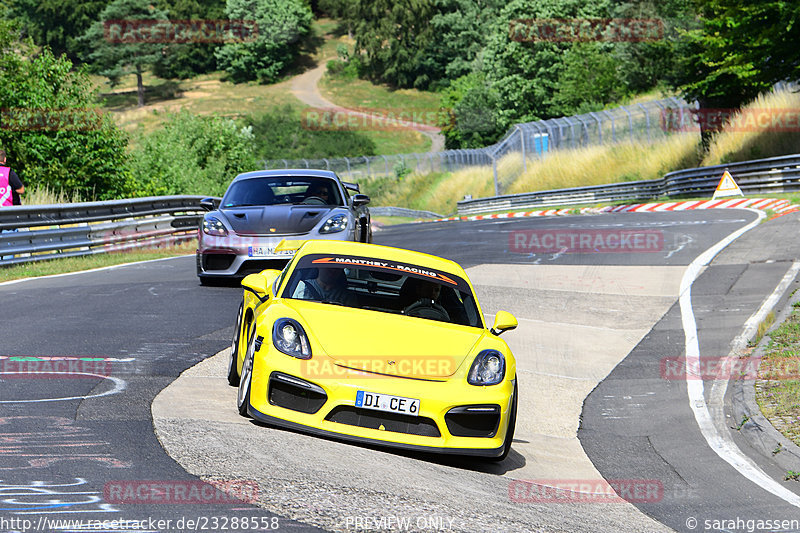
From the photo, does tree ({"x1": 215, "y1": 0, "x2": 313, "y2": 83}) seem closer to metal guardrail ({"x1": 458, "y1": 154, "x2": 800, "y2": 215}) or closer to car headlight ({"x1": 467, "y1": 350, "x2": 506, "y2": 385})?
metal guardrail ({"x1": 458, "y1": 154, "x2": 800, "y2": 215})

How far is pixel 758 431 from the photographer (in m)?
8.01

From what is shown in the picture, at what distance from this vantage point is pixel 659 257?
1806 centimetres

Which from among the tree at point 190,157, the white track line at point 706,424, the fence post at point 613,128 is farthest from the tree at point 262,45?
the white track line at point 706,424

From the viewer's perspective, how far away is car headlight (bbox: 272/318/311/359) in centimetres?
664

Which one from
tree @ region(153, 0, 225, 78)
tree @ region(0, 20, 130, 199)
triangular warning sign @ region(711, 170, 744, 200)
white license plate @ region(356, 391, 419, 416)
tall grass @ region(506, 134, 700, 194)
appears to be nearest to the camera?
white license plate @ region(356, 391, 419, 416)

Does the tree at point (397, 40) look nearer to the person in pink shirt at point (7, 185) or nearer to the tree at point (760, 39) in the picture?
the tree at point (760, 39)

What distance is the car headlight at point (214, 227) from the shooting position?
44.2 feet

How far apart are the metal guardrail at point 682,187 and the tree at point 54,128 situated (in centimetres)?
1807

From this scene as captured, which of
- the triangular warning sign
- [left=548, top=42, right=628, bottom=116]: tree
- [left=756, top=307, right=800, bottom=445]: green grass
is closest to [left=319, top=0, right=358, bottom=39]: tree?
[left=548, top=42, right=628, bottom=116]: tree

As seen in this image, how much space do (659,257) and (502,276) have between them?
11.0 feet

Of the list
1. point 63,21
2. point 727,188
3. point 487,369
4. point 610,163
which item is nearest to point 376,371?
point 487,369

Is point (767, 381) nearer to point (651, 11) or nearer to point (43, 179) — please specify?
point (43, 179)

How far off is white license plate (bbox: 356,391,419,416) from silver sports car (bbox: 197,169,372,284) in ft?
22.7

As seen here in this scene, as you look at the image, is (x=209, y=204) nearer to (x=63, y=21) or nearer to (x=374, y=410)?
(x=374, y=410)
